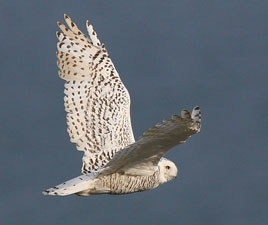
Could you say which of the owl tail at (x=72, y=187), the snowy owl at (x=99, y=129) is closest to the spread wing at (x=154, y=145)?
the snowy owl at (x=99, y=129)

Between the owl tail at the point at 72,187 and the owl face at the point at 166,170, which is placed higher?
the owl face at the point at 166,170

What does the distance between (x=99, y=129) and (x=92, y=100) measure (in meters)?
0.46

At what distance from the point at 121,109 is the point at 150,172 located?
1409 mm

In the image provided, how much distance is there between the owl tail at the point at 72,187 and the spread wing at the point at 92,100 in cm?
66

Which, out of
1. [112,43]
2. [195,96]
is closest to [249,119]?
[195,96]

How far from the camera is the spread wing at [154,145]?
521 inches

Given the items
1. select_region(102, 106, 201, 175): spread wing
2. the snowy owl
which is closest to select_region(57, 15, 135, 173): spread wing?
the snowy owl

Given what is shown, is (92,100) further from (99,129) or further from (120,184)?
(120,184)

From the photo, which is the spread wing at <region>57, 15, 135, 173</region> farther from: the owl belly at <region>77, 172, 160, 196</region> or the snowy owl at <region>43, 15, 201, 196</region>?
the owl belly at <region>77, 172, 160, 196</region>

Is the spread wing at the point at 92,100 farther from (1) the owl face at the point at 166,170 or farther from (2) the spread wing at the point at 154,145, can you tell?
(2) the spread wing at the point at 154,145

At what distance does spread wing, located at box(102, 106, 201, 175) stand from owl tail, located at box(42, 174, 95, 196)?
24 centimetres

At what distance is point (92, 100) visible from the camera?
1642 centimetres

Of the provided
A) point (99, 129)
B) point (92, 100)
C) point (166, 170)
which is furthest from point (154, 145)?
point (92, 100)

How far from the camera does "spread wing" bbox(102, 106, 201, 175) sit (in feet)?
43.4
